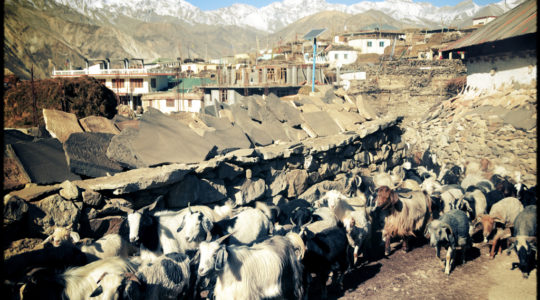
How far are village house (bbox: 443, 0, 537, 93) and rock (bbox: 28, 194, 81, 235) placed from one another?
17597 mm

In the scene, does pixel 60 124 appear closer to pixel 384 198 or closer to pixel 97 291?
pixel 97 291

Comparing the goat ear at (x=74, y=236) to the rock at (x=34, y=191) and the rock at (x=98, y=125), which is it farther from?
the rock at (x=98, y=125)

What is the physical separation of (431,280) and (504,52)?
14.9m

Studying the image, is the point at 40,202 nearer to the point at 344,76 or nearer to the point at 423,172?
the point at 423,172

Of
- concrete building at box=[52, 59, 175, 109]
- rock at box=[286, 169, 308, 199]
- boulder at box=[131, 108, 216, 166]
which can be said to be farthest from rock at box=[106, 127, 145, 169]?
concrete building at box=[52, 59, 175, 109]

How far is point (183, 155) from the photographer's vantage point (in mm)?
7156

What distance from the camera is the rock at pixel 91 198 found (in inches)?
224

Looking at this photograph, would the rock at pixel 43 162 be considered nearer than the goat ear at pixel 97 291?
No

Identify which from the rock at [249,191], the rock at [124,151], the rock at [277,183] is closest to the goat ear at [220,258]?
the rock at [124,151]

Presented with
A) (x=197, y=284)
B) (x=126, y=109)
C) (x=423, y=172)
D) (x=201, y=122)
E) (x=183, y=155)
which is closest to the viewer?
(x=197, y=284)

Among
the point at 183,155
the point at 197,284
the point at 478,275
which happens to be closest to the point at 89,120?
the point at 183,155

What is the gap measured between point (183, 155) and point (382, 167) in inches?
331

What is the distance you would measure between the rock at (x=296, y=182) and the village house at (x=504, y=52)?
40.4 feet

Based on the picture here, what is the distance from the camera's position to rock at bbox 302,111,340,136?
36.9ft
